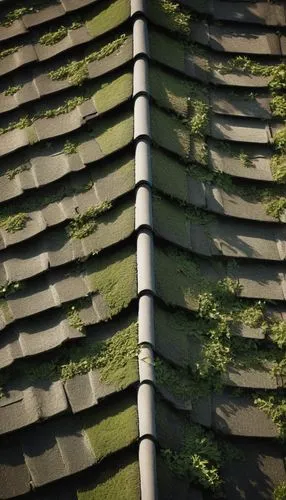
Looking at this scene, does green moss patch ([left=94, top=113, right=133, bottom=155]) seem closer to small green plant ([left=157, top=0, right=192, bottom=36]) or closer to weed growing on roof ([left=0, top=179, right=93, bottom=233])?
weed growing on roof ([left=0, top=179, right=93, bottom=233])

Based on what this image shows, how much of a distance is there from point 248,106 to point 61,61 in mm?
1423

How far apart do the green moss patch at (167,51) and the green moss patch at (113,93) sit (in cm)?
32

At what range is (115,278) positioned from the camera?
10.2ft

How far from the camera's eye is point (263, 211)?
3592 millimetres

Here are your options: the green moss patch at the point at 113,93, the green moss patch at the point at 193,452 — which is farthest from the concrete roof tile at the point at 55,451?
the green moss patch at the point at 113,93

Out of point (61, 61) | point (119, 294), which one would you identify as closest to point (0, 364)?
point (119, 294)

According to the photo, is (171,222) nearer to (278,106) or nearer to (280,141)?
(280,141)

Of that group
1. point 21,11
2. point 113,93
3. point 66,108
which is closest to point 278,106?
point 113,93

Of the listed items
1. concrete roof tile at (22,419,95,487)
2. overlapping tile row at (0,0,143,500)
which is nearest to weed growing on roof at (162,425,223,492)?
overlapping tile row at (0,0,143,500)

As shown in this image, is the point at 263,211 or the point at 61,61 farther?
the point at 61,61

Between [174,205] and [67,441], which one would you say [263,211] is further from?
[67,441]

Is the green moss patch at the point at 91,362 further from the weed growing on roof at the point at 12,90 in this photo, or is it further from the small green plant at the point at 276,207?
the weed growing on roof at the point at 12,90

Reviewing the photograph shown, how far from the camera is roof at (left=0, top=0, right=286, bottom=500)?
9.23 ft

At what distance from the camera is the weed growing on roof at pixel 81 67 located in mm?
3812
